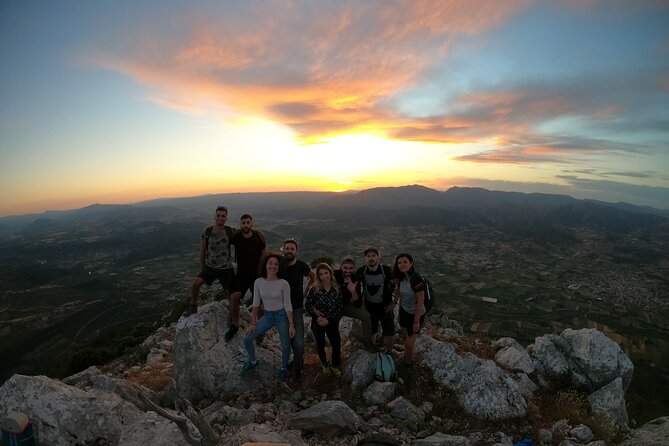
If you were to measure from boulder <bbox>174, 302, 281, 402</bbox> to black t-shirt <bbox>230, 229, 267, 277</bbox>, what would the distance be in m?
2.11

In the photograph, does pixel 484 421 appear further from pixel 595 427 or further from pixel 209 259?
pixel 209 259

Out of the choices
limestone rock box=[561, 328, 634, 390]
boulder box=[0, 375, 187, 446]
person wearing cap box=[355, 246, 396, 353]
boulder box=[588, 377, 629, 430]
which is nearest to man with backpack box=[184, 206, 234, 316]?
boulder box=[0, 375, 187, 446]

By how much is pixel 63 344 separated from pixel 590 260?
669 ft

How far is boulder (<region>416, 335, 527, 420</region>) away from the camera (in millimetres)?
8461

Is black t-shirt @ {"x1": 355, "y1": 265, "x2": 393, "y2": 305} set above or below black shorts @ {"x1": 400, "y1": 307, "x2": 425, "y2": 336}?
above

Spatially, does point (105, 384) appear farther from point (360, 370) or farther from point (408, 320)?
point (408, 320)

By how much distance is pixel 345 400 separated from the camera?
8555 mm

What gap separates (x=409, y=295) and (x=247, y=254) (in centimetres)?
474

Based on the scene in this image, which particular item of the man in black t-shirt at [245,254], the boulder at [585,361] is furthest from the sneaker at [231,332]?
the boulder at [585,361]

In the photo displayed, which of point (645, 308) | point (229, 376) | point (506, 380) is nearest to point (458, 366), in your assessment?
point (506, 380)

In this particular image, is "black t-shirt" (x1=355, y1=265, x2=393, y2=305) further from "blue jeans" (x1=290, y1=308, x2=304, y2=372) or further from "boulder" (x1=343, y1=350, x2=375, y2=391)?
"blue jeans" (x1=290, y1=308, x2=304, y2=372)

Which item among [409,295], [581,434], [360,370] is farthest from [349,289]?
[581,434]

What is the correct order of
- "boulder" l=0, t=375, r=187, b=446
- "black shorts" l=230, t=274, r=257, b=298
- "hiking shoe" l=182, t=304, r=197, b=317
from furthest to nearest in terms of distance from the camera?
"hiking shoe" l=182, t=304, r=197, b=317 → "black shorts" l=230, t=274, r=257, b=298 → "boulder" l=0, t=375, r=187, b=446

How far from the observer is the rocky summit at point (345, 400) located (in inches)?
255
